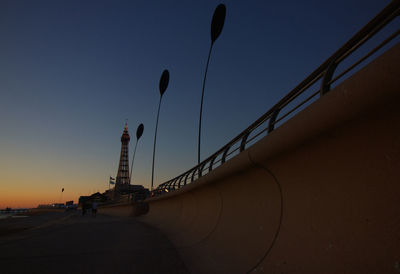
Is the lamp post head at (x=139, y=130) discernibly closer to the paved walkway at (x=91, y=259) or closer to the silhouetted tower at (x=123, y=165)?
the paved walkway at (x=91, y=259)

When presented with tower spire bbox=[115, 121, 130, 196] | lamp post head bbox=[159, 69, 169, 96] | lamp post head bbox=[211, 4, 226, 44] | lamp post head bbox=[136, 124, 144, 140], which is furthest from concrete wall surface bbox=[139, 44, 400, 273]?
tower spire bbox=[115, 121, 130, 196]

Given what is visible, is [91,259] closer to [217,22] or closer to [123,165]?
[217,22]

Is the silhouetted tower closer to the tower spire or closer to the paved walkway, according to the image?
the tower spire

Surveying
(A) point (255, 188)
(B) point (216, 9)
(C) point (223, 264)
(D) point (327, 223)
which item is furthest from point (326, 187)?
(B) point (216, 9)

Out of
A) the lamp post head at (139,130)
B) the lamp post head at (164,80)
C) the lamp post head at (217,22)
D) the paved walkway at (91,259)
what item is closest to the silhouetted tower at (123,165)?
the lamp post head at (139,130)

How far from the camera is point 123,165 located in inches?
5177

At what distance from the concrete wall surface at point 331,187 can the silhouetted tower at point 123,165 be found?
413ft

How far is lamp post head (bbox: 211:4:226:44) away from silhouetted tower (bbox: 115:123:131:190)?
115286 mm

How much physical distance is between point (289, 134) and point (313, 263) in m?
1.28

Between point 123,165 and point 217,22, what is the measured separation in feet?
402

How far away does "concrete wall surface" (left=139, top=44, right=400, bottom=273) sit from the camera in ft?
6.61

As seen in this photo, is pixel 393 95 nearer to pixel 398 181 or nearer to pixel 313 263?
pixel 398 181

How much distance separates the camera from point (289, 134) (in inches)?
118

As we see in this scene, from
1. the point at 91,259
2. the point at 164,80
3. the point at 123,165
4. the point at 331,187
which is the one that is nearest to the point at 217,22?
→ the point at 164,80
